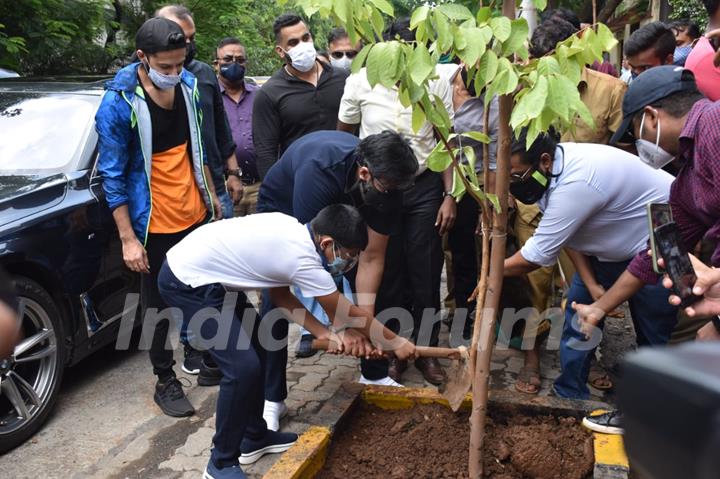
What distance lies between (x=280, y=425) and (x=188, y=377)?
0.92m

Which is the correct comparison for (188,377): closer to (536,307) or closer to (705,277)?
(536,307)

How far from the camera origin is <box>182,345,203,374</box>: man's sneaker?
14.6 feet

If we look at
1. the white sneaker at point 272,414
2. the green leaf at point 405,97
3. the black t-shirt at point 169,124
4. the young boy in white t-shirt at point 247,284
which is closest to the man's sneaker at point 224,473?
the young boy in white t-shirt at point 247,284

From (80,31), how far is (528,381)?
24.3 feet

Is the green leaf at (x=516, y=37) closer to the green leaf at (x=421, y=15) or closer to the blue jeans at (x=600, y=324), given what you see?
the green leaf at (x=421, y=15)

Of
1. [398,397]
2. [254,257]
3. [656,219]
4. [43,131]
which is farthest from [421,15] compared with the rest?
[43,131]

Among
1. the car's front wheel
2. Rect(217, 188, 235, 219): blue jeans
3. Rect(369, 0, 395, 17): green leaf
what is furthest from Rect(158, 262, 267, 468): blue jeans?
Rect(369, 0, 395, 17): green leaf

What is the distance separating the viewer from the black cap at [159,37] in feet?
11.9

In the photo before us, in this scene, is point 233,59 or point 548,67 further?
point 233,59

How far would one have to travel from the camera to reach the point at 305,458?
109 inches

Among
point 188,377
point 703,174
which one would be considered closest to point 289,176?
point 188,377

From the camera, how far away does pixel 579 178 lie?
9.93 ft

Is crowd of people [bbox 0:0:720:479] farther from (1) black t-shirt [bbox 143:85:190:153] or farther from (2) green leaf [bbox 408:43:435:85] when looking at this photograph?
(2) green leaf [bbox 408:43:435:85]

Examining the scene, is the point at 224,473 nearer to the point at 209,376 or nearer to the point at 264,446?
the point at 264,446
